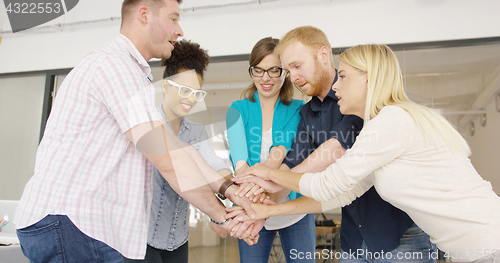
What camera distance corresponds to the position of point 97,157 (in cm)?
101

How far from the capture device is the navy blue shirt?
4.25ft

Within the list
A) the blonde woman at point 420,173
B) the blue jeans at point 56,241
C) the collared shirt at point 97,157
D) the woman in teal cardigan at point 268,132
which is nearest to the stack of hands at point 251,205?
the woman in teal cardigan at point 268,132

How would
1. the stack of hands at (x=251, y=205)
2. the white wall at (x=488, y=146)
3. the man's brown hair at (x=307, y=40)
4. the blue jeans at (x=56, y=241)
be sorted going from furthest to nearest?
the white wall at (x=488, y=146) → the man's brown hair at (x=307, y=40) → the stack of hands at (x=251, y=205) → the blue jeans at (x=56, y=241)

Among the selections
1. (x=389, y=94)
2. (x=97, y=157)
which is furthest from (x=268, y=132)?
(x=97, y=157)

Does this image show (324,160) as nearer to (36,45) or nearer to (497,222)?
(497,222)

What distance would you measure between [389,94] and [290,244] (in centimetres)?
87

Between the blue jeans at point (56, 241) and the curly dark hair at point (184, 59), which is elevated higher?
the curly dark hair at point (184, 59)

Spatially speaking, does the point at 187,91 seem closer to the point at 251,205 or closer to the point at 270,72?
the point at 270,72

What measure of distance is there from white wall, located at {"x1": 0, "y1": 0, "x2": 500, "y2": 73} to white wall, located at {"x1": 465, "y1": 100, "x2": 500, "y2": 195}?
847 mm

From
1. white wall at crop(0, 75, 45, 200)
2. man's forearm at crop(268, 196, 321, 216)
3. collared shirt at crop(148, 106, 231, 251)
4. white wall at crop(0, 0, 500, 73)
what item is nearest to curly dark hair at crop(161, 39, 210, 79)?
collared shirt at crop(148, 106, 231, 251)

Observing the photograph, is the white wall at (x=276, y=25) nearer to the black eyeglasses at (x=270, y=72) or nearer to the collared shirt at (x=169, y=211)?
the black eyeglasses at (x=270, y=72)

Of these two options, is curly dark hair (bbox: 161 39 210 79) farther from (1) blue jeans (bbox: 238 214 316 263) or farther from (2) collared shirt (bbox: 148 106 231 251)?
(1) blue jeans (bbox: 238 214 316 263)

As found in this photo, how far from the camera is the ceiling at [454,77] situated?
330 cm

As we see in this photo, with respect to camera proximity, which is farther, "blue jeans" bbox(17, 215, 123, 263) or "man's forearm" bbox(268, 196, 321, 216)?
"man's forearm" bbox(268, 196, 321, 216)
